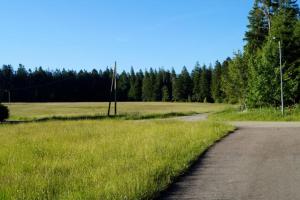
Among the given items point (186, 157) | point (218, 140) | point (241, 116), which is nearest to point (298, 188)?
point (186, 157)

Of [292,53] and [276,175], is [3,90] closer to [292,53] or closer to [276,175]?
[292,53]

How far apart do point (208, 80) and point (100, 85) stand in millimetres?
42266

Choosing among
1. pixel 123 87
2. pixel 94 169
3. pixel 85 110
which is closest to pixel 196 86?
pixel 123 87

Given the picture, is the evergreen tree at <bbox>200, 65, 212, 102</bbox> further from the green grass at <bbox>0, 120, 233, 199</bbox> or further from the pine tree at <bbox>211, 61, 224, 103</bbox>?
the green grass at <bbox>0, 120, 233, 199</bbox>

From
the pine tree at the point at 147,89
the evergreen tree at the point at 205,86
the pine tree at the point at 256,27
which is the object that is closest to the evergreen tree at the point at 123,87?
the pine tree at the point at 147,89

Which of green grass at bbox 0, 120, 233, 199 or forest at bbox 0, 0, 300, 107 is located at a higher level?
forest at bbox 0, 0, 300, 107

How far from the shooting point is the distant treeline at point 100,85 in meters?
136

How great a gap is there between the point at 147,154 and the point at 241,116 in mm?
27243

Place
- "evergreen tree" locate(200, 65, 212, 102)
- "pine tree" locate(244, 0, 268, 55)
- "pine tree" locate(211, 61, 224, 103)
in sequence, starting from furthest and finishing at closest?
"evergreen tree" locate(200, 65, 212, 102)
"pine tree" locate(211, 61, 224, 103)
"pine tree" locate(244, 0, 268, 55)

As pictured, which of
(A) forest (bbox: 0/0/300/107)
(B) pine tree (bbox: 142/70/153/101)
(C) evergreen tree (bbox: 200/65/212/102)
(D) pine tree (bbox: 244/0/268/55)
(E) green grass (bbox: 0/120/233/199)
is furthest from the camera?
(B) pine tree (bbox: 142/70/153/101)

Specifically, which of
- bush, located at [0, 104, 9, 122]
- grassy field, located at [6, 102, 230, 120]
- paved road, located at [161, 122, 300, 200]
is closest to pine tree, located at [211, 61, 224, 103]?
grassy field, located at [6, 102, 230, 120]

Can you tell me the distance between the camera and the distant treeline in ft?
446

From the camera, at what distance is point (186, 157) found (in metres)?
12.3

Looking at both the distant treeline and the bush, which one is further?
the distant treeline
